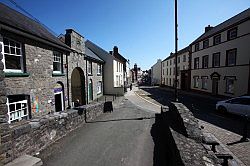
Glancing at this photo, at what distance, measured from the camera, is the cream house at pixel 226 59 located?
16.7 metres

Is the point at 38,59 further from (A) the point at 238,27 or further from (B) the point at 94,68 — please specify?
(A) the point at 238,27

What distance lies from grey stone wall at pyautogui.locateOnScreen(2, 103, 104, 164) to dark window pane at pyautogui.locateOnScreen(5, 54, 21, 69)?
14.1 feet

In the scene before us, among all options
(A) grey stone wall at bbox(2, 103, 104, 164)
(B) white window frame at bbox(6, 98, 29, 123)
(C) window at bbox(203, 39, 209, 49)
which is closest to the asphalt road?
(A) grey stone wall at bbox(2, 103, 104, 164)

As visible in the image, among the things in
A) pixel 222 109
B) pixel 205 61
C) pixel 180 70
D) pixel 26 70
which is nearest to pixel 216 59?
pixel 205 61

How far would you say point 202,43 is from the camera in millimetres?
25781

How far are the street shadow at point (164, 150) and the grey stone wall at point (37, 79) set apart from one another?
7742mm

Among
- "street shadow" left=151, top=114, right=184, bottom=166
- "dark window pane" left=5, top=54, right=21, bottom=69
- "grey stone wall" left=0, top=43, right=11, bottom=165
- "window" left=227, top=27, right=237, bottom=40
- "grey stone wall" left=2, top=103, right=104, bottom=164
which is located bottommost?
"street shadow" left=151, top=114, right=184, bottom=166

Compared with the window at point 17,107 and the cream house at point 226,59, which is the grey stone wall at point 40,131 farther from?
the cream house at point 226,59

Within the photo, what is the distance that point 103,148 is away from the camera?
5.85 meters

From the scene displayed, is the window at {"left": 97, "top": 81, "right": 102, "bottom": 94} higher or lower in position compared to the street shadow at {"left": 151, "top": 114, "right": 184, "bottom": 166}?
higher

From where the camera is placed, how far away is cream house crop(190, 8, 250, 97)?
54.8ft

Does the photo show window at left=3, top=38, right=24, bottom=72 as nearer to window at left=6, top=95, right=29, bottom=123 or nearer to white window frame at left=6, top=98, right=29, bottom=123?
window at left=6, top=95, right=29, bottom=123

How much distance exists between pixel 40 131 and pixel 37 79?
17.1ft

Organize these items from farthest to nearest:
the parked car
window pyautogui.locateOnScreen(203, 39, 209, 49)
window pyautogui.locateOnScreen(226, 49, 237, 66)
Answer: window pyautogui.locateOnScreen(203, 39, 209, 49) < window pyautogui.locateOnScreen(226, 49, 237, 66) < the parked car
